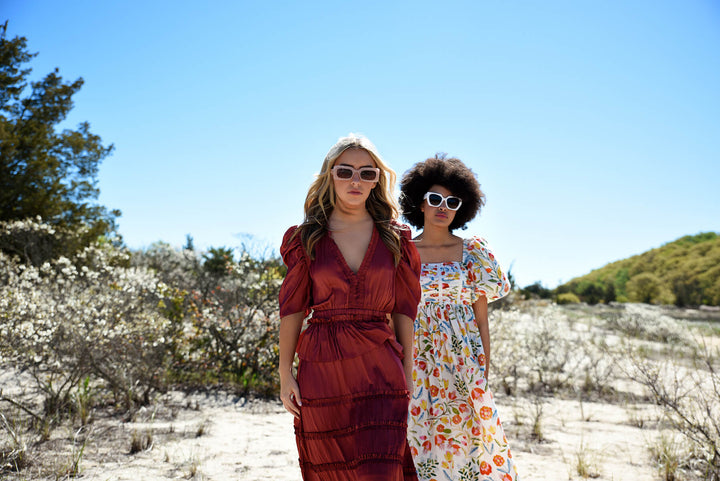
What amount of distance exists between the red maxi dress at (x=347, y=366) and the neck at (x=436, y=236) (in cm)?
123

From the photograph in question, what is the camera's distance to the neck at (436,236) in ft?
12.5

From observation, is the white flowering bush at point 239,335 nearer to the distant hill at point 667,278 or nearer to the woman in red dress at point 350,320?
the woman in red dress at point 350,320

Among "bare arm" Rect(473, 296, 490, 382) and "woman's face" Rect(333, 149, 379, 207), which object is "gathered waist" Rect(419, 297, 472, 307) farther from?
"woman's face" Rect(333, 149, 379, 207)

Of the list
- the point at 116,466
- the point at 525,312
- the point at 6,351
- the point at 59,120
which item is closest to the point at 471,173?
the point at 116,466

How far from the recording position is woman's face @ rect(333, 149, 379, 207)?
103 inches

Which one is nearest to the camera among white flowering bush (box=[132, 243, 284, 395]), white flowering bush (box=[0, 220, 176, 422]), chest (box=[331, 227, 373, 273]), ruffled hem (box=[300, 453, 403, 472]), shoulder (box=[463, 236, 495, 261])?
ruffled hem (box=[300, 453, 403, 472])

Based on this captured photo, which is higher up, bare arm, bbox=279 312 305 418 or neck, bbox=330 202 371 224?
neck, bbox=330 202 371 224

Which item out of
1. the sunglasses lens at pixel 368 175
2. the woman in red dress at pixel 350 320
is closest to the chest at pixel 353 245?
the woman in red dress at pixel 350 320

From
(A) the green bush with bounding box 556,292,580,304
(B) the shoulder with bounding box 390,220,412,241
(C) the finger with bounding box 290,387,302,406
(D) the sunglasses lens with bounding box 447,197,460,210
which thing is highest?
(A) the green bush with bounding box 556,292,580,304

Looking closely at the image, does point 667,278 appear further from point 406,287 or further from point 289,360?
point 289,360

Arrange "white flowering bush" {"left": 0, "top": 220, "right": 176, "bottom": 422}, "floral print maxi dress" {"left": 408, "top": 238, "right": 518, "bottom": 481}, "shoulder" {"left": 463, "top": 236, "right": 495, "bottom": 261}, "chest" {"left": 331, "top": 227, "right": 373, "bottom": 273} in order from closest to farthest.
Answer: "chest" {"left": 331, "top": 227, "right": 373, "bottom": 273}, "floral print maxi dress" {"left": 408, "top": 238, "right": 518, "bottom": 481}, "shoulder" {"left": 463, "top": 236, "right": 495, "bottom": 261}, "white flowering bush" {"left": 0, "top": 220, "right": 176, "bottom": 422}

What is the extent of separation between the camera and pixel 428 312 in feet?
11.8

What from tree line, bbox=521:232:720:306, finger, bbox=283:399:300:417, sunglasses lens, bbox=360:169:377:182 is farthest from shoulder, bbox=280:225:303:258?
tree line, bbox=521:232:720:306

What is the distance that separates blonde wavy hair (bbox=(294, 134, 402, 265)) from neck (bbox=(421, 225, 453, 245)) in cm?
104
